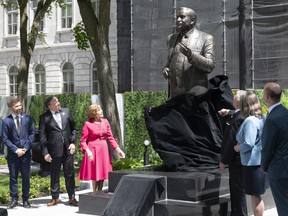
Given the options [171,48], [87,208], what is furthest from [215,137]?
[87,208]

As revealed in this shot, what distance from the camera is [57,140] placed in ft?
33.9

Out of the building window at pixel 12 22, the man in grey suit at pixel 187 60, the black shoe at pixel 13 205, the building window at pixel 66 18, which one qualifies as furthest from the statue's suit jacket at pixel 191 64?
the building window at pixel 12 22

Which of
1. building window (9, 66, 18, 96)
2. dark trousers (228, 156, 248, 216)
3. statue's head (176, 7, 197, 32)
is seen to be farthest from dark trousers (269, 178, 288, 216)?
building window (9, 66, 18, 96)

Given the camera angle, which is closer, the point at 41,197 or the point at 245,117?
the point at 245,117

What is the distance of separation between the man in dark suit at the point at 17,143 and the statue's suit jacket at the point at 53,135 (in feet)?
0.86

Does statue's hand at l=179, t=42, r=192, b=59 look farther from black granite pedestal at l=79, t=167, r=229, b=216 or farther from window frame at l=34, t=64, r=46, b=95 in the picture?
window frame at l=34, t=64, r=46, b=95

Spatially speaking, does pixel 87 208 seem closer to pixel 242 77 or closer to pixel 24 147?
pixel 24 147

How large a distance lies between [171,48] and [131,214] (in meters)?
2.96

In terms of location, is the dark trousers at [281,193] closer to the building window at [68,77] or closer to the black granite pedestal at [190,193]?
the black granite pedestal at [190,193]

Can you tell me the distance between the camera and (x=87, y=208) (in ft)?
30.5

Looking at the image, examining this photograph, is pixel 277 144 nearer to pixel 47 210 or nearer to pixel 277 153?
pixel 277 153

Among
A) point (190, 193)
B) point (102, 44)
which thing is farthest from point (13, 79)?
point (190, 193)

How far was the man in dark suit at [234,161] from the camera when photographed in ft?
25.7

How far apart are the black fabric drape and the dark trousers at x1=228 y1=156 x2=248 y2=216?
104cm
